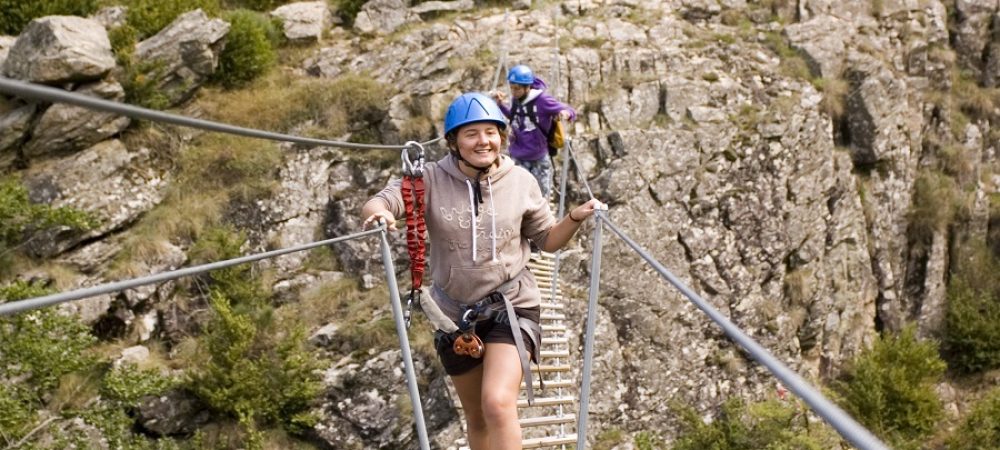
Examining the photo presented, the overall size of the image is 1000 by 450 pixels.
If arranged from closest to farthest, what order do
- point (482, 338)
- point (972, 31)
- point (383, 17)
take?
point (482, 338) < point (383, 17) < point (972, 31)

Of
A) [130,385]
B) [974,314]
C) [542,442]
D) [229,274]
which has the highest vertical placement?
[542,442]

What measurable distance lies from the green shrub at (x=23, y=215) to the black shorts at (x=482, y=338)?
27.5 feet

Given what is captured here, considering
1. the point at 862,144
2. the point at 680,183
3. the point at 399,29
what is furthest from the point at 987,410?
the point at 399,29

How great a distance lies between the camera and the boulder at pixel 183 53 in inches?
468

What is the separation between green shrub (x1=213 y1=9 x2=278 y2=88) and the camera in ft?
41.1

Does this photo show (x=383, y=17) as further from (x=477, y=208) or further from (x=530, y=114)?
(x=477, y=208)

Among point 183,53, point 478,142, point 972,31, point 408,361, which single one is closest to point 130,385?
point 183,53

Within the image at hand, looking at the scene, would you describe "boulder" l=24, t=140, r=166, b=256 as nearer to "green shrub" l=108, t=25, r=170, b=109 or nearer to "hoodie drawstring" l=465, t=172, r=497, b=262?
"green shrub" l=108, t=25, r=170, b=109

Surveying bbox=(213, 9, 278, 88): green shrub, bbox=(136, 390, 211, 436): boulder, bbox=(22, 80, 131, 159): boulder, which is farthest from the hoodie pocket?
bbox=(213, 9, 278, 88): green shrub

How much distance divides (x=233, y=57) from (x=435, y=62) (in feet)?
10.9

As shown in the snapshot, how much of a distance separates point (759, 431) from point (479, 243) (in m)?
7.80

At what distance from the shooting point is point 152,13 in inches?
501

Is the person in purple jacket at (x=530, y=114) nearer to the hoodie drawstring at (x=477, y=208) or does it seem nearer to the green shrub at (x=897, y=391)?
the hoodie drawstring at (x=477, y=208)

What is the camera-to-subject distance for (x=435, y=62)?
496 inches
